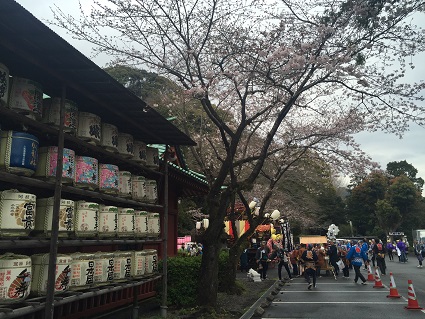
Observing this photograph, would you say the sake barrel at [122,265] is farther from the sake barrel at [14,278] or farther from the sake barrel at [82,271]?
the sake barrel at [14,278]

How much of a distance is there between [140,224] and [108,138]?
86.2 inches

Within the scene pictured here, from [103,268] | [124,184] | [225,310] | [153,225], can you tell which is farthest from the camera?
[225,310]

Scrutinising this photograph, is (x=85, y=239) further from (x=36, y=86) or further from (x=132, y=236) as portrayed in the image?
(x=36, y=86)

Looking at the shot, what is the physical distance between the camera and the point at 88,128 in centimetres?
682

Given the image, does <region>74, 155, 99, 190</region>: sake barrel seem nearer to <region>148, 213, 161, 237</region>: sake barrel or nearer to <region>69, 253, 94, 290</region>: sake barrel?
<region>69, 253, 94, 290</region>: sake barrel

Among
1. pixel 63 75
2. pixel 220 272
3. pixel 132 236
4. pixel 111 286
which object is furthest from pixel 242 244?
pixel 63 75

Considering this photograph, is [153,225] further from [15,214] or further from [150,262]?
[15,214]

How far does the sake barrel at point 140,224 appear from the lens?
8475 mm

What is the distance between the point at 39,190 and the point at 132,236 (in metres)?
2.29

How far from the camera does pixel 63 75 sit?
5.83 metres

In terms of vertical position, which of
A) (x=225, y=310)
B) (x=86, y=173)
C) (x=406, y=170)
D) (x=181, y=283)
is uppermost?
(x=406, y=170)

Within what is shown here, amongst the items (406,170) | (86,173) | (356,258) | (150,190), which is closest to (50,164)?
(86,173)

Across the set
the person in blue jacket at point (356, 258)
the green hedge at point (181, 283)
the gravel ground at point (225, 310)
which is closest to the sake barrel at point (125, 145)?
the gravel ground at point (225, 310)

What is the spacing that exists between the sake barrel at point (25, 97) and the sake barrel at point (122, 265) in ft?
10.7
